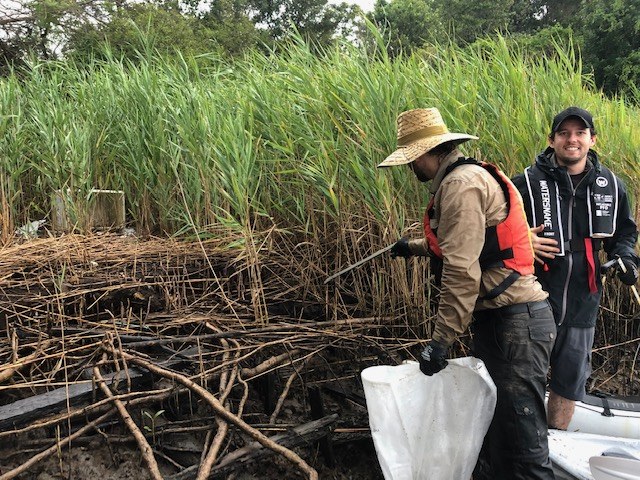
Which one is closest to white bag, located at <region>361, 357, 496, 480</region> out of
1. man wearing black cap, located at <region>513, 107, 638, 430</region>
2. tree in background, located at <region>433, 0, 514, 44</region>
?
man wearing black cap, located at <region>513, 107, 638, 430</region>

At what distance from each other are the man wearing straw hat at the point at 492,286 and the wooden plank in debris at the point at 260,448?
2.71 feet

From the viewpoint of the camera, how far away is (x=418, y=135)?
2.25 meters

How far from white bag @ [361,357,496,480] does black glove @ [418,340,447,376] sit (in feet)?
0.30

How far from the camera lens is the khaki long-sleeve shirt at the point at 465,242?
1.97 m

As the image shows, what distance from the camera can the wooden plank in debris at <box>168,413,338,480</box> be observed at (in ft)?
7.39

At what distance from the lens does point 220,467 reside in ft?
7.39

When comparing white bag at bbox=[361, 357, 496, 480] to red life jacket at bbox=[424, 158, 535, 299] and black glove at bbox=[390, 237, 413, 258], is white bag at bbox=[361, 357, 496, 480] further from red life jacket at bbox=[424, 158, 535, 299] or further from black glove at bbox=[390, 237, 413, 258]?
black glove at bbox=[390, 237, 413, 258]

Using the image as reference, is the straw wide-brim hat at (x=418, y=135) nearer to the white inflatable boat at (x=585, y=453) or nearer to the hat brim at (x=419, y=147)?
the hat brim at (x=419, y=147)

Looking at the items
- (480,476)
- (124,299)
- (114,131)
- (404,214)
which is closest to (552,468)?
(480,476)

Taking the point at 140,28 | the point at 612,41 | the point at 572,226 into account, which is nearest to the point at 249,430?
the point at 572,226

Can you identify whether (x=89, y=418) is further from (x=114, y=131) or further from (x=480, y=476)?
(x=114, y=131)

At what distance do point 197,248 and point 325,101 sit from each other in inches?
54.6

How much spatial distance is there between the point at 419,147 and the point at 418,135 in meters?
0.09

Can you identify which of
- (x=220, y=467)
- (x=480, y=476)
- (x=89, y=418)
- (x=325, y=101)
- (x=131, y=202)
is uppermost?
(x=325, y=101)
